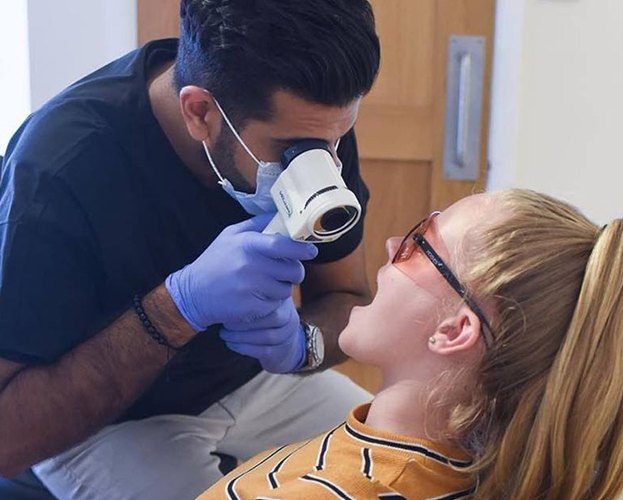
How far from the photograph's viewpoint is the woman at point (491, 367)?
0.87 m

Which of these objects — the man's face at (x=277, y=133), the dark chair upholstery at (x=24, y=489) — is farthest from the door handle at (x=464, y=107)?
the dark chair upholstery at (x=24, y=489)

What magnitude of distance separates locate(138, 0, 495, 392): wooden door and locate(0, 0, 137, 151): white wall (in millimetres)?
80

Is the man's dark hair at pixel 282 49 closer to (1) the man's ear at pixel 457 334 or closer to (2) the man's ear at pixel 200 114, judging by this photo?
(2) the man's ear at pixel 200 114

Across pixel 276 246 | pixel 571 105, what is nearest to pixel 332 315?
pixel 276 246

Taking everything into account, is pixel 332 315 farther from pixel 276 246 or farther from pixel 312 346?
pixel 276 246

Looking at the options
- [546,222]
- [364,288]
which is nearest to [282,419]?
[364,288]

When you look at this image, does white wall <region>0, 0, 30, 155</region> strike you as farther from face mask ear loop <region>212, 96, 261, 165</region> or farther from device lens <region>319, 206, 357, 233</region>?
device lens <region>319, 206, 357, 233</region>

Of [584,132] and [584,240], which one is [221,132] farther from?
[584,132]

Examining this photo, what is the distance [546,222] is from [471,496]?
338 mm

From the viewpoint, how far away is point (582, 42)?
1919 millimetres

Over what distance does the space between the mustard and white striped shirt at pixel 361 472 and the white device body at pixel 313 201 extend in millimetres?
249

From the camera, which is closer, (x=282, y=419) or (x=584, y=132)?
(x=282, y=419)

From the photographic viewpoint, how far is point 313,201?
A: 994 millimetres

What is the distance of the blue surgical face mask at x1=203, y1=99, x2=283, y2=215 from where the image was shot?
1147 mm
